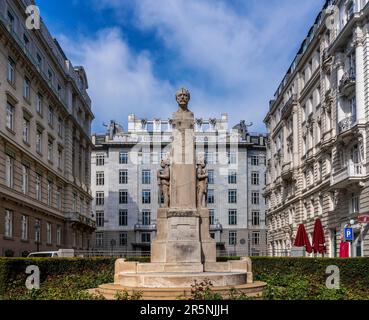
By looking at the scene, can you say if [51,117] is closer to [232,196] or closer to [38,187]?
[38,187]

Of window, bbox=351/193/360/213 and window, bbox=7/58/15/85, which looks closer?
window, bbox=351/193/360/213

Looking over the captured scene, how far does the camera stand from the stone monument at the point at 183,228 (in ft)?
61.9

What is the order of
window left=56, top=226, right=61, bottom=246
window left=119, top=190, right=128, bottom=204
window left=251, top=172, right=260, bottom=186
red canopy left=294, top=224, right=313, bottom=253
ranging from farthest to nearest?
window left=251, top=172, right=260, bottom=186
window left=119, top=190, right=128, bottom=204
window left=56, top=226, right=61, bottom=246
red canopy left=294, top=224, right=313, bottom=253

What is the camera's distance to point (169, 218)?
2020cm

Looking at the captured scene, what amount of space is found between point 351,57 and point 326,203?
44.8 ft

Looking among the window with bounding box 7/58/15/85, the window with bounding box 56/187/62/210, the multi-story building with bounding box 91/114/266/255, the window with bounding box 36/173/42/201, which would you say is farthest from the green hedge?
the multi-story building with bounding box 91/114/266/255

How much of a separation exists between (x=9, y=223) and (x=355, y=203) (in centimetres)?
2629

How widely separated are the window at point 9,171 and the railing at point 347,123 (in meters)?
25.5

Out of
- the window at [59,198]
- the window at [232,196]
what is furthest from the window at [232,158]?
the window at [59,198]

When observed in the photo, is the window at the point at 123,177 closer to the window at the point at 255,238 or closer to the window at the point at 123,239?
the window at the point at 123,239

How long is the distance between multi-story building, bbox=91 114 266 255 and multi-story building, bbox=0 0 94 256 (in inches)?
651

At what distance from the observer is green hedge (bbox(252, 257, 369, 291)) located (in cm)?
2392

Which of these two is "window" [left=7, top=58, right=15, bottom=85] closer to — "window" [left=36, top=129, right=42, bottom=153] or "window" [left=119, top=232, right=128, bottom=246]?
"window" [left=36, top=129, right=42, bottom=153]
